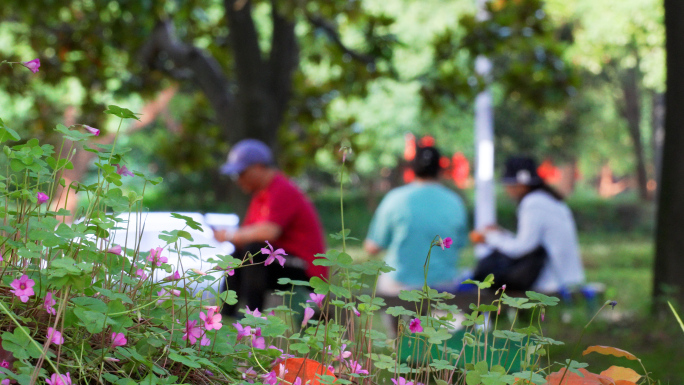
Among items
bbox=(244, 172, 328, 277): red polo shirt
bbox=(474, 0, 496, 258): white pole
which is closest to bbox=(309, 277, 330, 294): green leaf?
bbox=(244, 172, 328, 277): red polo shirt

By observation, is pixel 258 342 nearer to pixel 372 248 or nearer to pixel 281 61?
pixel 372 248

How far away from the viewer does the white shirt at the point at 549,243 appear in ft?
18.2

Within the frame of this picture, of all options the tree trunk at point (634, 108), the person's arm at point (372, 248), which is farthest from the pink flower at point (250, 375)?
the tree trunk at point (634, 108)

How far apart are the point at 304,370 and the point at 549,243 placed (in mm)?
4708

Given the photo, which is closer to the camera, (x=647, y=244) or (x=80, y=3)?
(x=80, y=3)

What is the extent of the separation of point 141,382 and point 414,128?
26778 mm

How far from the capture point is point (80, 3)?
28.9 ft

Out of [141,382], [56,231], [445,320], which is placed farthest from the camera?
[445,320]

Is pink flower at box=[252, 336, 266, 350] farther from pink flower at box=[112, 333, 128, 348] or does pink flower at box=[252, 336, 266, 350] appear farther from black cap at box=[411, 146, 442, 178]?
Answer: black cap at box=[411, 146, 442, 178]

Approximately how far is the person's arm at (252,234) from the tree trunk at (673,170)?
3102 millimetres

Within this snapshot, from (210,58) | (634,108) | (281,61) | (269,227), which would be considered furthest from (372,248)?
(634,108)

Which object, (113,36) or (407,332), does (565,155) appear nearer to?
(113,36)

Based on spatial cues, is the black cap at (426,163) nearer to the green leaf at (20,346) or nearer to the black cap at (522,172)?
the black cap at (522,172)

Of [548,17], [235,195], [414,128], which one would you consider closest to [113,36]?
[235,195]
